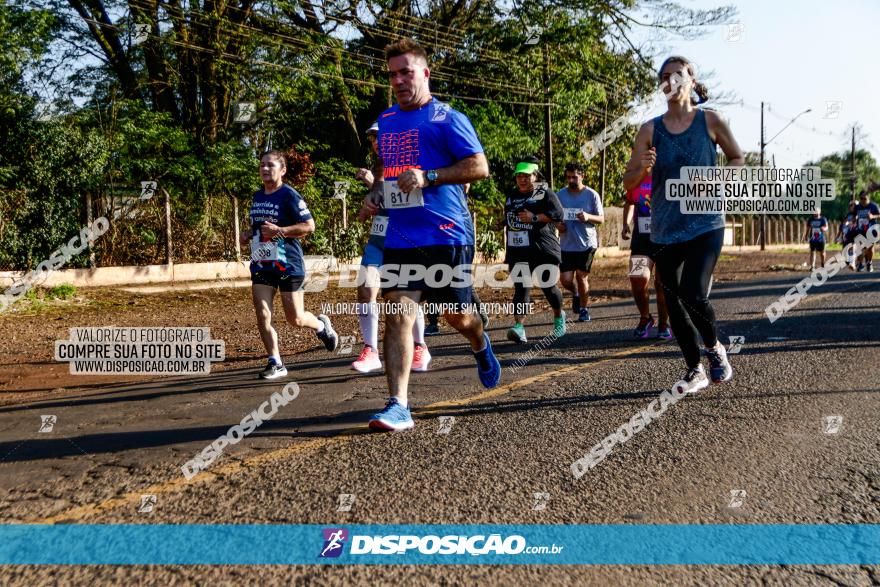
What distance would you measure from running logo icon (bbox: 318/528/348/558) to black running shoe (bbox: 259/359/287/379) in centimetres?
372

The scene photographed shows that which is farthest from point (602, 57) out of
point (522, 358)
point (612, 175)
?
point (522, 358)

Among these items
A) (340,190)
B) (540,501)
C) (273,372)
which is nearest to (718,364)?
(540,501)

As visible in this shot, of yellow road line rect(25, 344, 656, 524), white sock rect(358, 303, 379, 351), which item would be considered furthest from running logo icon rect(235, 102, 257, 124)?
yellow road line rect(25, 344, 656, 524)

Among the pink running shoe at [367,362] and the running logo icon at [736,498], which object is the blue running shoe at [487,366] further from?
the running logo icon at [736,498]

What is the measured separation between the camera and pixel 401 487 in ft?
10.7

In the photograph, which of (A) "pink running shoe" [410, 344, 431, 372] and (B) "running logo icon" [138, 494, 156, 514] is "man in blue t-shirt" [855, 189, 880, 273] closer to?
(A) "pink running shoe" [410, 344, 431, 372]

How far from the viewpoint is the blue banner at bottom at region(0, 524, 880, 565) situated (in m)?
2.56

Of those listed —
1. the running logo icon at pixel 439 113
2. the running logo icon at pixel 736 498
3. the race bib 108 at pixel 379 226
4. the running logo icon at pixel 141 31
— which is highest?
the running logo icon at pixel 141 31

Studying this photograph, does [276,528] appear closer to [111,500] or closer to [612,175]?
[111,500]

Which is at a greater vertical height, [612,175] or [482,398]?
[612,175]

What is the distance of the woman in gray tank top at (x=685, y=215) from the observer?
5.00 meters

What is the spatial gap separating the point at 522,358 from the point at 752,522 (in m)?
4.24

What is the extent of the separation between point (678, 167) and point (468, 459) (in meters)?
2.55

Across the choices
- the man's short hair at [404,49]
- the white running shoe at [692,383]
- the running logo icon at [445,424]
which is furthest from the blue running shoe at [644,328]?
the man's short hair at [404,49]
